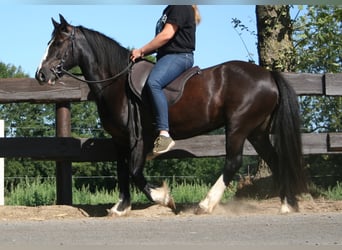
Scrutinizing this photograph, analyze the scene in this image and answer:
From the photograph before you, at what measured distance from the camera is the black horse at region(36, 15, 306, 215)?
26.1 feet

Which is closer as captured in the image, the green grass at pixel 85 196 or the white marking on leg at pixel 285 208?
the white marking on leg at pixel 285 208

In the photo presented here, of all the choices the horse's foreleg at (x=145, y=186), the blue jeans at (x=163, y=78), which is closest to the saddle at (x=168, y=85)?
the blue jeans at (x=163, y=78)

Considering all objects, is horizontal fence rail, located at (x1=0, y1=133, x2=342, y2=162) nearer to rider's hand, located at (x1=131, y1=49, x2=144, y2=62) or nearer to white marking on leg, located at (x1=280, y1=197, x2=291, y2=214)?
white marking on leg, located at (x1=280, y1=197, x2=291, y2=214)

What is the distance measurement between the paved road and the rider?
47.8 inches

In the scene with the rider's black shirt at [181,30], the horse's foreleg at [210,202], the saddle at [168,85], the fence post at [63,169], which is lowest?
the horse's foreleg at [210,202]

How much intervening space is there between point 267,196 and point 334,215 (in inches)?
93.6

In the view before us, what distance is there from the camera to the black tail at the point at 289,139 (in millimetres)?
8039

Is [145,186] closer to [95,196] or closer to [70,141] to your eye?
[70,141]

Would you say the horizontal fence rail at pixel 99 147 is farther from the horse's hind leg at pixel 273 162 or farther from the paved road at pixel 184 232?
the paved road at pixel 184 232

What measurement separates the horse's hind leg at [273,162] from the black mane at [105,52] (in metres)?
1.95

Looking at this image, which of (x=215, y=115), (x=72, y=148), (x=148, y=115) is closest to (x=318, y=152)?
(x=215, y=115)

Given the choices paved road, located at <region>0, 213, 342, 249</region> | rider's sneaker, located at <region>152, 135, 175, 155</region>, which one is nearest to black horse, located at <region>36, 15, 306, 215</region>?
rider's sneaker, located at <region>152, 135, 175, 155</region>

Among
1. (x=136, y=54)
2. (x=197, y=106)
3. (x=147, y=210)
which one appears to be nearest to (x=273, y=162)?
(x=197, y=106)

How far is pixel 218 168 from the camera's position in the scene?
87.9 feet
